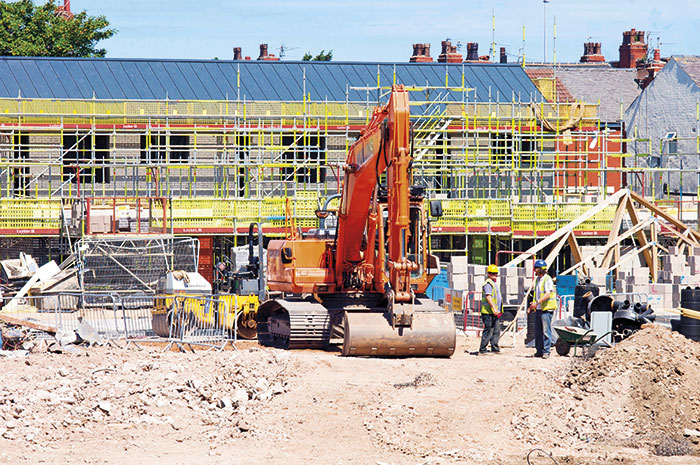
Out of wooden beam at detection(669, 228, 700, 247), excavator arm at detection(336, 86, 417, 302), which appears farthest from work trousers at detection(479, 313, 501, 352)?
wooden beam at detection(669, 228, 700, 247)

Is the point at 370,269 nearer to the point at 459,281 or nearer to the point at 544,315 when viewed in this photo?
the point at 544,315

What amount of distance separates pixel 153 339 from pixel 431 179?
71.9ft

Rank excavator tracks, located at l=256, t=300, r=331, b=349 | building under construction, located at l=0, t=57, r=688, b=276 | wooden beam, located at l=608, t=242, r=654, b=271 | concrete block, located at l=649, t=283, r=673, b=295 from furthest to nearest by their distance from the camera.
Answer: building under construction, located at l=0, t=57, r=688, b=276 < wooden beam, located at l=608, t=242, r=654, b=271 < concrete block, located at l=649, t=283, r=673, b=295 < excavator tracks, located at l=256, t=300, r=331, b=349

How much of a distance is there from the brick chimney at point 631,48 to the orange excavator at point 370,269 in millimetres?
46007

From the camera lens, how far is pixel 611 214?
33.8 meters

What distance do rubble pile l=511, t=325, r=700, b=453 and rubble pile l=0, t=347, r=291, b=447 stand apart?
11.6ft

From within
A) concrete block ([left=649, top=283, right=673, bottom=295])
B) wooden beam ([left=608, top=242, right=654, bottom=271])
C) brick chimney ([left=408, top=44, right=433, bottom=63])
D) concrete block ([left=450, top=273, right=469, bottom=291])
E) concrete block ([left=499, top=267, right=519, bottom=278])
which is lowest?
concrete block ([left=649, top=283, right=673, bottom=295])

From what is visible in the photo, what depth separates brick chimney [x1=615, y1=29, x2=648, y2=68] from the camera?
62.3 metres

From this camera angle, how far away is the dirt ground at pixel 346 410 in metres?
12.5

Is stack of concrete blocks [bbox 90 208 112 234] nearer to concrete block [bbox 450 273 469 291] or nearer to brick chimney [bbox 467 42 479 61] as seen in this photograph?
concrete block [bbox 450 273 469 291]

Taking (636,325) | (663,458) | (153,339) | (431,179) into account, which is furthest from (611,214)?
(663,458)

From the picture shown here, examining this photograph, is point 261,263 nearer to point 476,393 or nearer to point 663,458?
point 476,393

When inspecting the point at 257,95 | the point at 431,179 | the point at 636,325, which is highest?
the point at 257,95

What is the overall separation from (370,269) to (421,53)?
139ft
